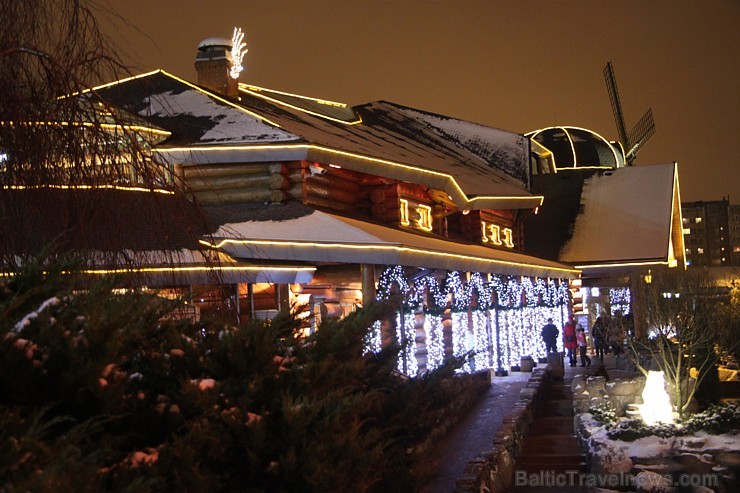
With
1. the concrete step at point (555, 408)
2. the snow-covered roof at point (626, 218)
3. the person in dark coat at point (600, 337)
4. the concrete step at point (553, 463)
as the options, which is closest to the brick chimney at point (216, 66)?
the concrete step at point (555, 408)

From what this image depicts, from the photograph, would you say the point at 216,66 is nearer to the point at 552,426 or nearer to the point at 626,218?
the point at 552,426

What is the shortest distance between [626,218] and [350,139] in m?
17.0

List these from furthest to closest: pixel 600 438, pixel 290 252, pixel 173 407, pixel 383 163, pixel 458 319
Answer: pixel 458 319
pixel 383 163
pixel 290 252
pixel 600 438
pixel 173 407

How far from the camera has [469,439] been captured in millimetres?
15289

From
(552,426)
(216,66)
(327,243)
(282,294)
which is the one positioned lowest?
(552,426)

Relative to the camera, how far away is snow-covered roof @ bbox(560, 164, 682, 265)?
3759cm

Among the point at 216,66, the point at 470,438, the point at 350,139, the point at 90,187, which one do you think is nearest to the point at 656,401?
the point at 470,438

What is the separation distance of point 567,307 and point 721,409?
1983 cm

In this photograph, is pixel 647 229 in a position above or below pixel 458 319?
above

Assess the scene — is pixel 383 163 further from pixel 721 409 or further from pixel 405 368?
pixel 721 409

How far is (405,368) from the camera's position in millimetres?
22172

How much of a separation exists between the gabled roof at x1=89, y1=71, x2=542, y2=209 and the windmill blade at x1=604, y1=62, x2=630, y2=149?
94.8ft

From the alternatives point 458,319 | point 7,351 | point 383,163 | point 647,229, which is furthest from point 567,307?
point 7,351

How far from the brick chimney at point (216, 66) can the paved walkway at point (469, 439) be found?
34.0 feet
